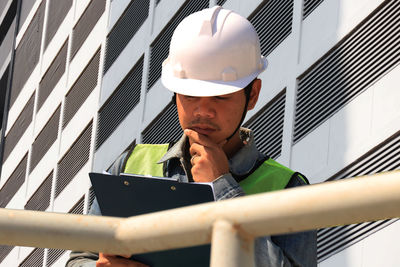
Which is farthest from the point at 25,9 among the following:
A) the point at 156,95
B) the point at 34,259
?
the point at 156,95

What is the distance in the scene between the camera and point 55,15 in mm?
43156

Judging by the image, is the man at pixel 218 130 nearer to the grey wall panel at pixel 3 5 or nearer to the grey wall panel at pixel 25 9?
the grey wall panel at pixel 25 9

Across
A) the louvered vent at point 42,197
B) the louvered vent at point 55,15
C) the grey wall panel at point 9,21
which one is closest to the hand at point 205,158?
the louvered vent at point 42,197

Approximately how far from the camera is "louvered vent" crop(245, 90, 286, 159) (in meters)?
21.2

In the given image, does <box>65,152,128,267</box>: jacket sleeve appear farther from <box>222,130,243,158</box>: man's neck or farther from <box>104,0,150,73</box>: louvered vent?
<box>104,0,150,73</box>: louvered vent

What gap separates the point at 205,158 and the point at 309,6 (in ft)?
57.3

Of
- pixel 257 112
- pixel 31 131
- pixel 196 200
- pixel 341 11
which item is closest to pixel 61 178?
pixel 31 131

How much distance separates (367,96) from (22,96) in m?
29.4

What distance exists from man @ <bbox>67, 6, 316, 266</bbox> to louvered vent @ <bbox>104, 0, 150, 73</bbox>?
90.2 ft

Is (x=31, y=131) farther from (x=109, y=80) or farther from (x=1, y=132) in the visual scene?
(x=109, y=80)

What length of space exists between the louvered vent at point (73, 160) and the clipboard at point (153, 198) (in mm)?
31629

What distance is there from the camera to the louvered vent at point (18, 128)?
146 ft

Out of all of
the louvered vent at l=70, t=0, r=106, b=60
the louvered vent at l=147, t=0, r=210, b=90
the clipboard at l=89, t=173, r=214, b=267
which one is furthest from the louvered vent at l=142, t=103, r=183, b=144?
the clipboard at l=89, t=173, r=214, b=267

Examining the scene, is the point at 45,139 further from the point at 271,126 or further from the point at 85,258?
the point at 85,258
